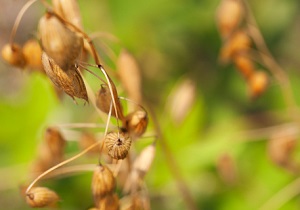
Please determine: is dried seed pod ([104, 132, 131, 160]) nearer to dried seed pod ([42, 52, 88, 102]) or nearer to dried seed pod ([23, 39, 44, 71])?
dried seed pod ([42, 52, 88, 102])

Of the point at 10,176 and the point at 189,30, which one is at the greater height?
the point at 189,30

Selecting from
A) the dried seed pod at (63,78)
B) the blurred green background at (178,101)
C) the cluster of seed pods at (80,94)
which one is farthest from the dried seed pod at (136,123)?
the blurred green background at (178,101)

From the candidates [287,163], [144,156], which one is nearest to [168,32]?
[287,163]

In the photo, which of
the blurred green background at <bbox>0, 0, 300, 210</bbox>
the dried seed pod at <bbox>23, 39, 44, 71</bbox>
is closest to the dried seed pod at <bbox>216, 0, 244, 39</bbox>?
the blurred green background at <bbox>0, 0, 300, 210</bbox>

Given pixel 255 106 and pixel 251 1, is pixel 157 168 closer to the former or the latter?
pixel 255 106

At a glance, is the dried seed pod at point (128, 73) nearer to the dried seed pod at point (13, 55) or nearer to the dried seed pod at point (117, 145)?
the dried seed pod at point (13, 55)
